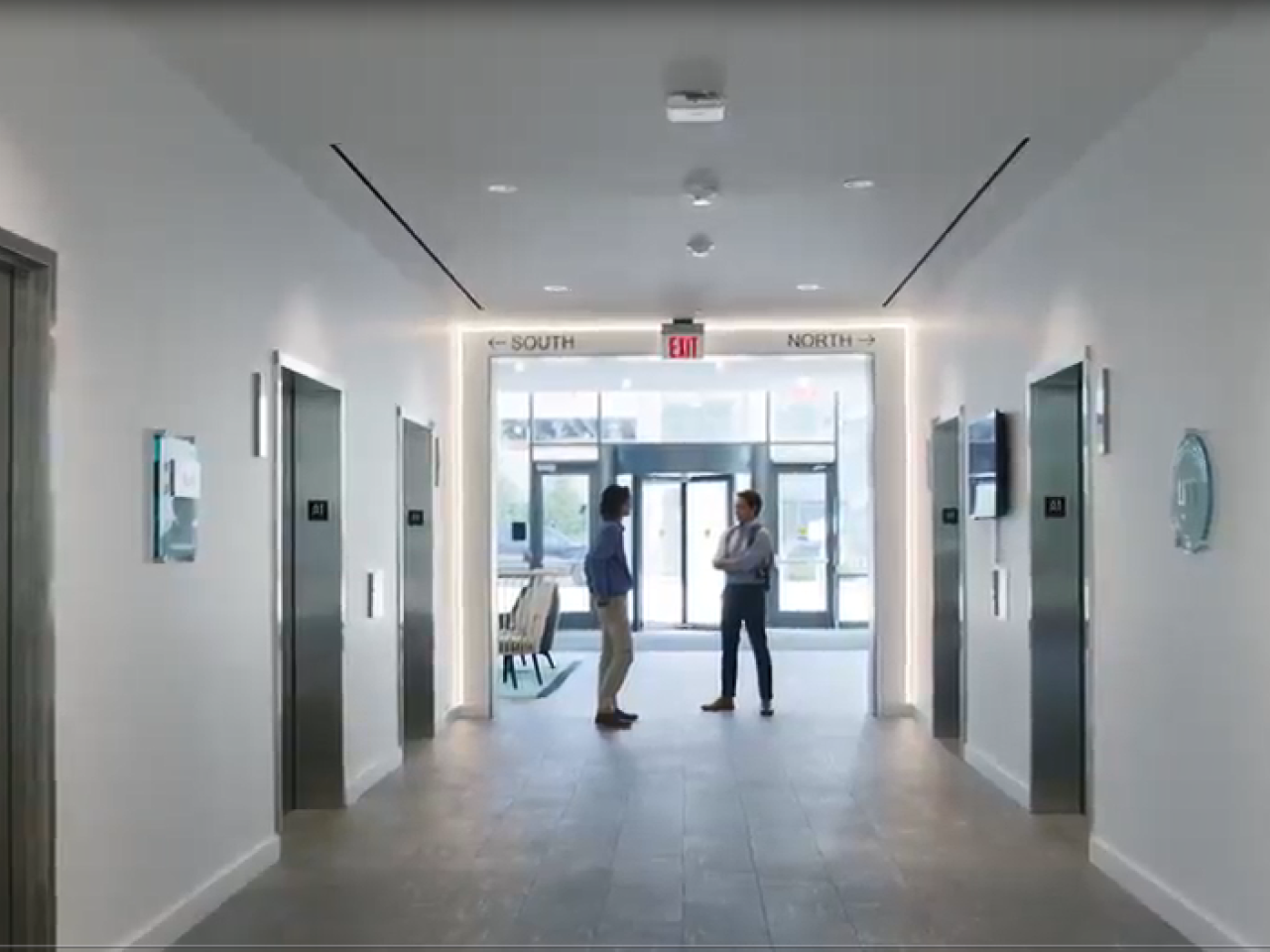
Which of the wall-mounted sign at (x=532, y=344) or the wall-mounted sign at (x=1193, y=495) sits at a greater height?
the wall-mounted sign at (x=532, y=344)

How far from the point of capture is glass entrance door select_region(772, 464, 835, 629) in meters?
19.1

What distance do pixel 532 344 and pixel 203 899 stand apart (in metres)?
6.46

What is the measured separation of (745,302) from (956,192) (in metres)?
3.47

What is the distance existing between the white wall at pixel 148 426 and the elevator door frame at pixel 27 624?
8cm

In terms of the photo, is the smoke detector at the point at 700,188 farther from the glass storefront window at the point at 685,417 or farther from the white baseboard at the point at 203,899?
the glass storefront window at the point at 685,417

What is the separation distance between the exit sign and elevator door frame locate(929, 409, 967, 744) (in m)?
1.92

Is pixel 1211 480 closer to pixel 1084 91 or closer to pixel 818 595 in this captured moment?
pixel 1084 91

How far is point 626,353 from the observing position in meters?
11.2

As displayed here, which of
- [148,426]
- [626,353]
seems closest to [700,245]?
[626,353]

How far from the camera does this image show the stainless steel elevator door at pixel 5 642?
385cm

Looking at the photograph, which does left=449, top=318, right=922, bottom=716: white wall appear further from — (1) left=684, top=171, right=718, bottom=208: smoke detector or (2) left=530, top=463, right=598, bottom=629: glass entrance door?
(2) left=530, top=463, right=598, bottom=629: glass entrance door

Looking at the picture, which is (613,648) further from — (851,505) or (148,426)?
(851,505)

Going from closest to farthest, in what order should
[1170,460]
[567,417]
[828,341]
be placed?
1. [1170,460]
2. [828,341]
3. [567,417]

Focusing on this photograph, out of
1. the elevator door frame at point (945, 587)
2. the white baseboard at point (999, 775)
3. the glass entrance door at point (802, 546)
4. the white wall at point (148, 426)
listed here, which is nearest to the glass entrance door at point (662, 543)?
the glass entrance door at point (802, 546)
